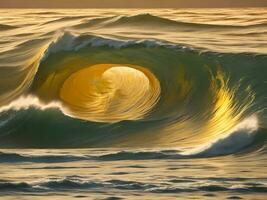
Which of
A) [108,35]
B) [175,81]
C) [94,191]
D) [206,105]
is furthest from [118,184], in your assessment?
[108,35]

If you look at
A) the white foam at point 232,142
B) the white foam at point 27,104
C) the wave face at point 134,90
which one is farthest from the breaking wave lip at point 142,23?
the white foam at point 232,142

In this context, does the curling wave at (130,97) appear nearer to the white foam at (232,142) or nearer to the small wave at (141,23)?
the white foam at (232,142)

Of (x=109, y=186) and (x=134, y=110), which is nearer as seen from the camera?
(x=109, y=186)

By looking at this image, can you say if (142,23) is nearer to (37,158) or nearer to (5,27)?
(5,27)

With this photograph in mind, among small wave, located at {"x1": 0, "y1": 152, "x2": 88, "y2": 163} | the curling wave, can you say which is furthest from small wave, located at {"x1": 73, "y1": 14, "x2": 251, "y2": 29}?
small wave, located at {"x1": 0, "y1": 152, "x2": 88, "y2": 163}

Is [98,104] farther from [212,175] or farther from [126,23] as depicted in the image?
[212,175]

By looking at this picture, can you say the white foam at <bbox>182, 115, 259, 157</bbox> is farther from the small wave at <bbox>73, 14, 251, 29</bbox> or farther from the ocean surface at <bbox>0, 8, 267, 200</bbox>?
the small wave at <bbox>73, 14, 251, 29</bbox>

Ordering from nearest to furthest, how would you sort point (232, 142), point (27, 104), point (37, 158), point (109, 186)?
point (109, 186)
point (37, 158)
point (232, 142)
point (27, 104)

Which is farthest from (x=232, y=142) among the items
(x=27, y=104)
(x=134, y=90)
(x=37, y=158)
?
(x=134, y=90)
